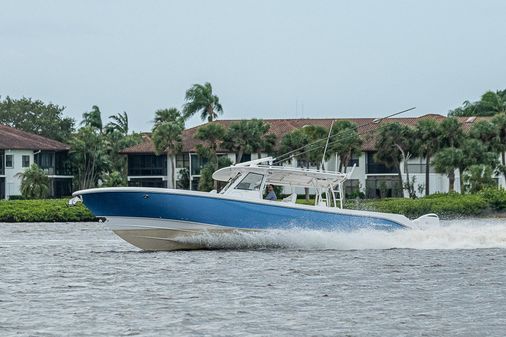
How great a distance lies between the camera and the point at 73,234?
63875 mm

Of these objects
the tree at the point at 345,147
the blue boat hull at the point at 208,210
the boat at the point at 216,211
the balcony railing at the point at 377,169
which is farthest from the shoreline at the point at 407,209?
the blue boat hull at the point at 208,210

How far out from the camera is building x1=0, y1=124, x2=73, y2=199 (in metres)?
116

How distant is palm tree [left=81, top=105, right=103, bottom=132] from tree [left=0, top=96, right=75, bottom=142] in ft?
30.9

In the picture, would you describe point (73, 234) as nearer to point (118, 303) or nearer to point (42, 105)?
point (118, 303)

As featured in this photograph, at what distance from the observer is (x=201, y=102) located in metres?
128

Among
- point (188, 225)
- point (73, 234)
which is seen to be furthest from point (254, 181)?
point (73, 234)

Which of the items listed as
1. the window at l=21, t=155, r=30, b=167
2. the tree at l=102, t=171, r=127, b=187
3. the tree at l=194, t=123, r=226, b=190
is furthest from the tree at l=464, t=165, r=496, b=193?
the window at l=21, t=155, r=30, b=167

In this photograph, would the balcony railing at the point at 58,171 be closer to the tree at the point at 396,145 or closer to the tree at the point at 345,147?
the tree at the point at 345,147

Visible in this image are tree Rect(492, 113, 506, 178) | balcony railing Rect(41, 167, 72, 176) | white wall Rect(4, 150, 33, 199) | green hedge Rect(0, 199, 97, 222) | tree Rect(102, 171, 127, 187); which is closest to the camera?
green hedge Rect(0, 199, 97, 222)

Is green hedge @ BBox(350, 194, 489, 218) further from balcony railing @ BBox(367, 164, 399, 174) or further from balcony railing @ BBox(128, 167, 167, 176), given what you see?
balcony railing @ BBox(128, 167, 167, 176)

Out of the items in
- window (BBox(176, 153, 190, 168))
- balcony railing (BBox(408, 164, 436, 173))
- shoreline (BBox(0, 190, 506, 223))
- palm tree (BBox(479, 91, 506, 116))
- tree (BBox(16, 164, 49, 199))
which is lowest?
shoreline (BBox(0, 190, 506, 223))

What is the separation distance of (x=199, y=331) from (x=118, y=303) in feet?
14.7

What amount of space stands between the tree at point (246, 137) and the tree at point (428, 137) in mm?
11789

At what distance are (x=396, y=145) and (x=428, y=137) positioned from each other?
2.73 metres
